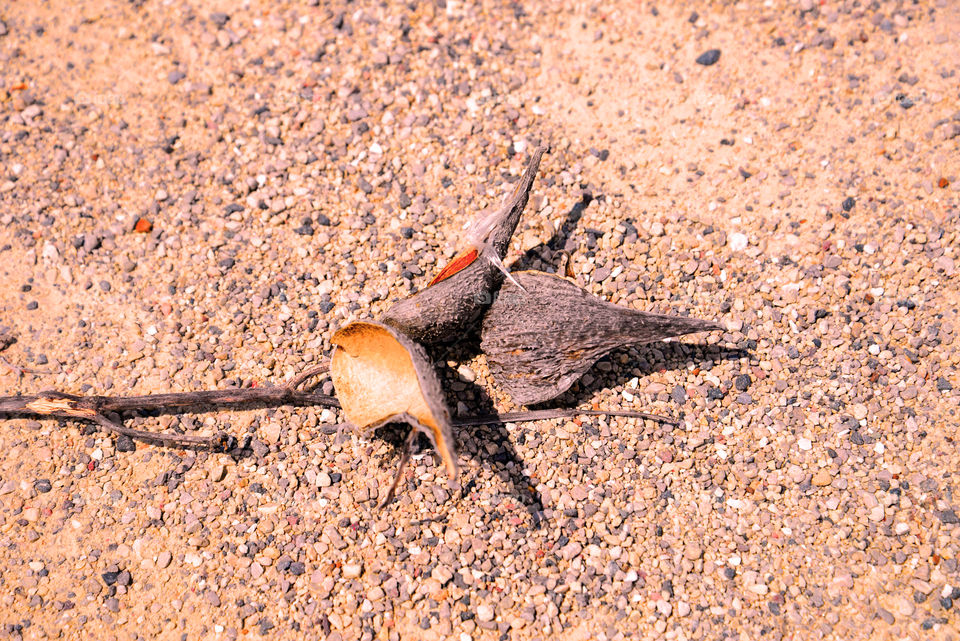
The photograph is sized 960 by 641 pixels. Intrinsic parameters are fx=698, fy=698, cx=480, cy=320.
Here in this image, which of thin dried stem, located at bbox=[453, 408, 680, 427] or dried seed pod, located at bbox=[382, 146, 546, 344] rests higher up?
dried seed pod, located at bbox=[382, 146, 546, 344]

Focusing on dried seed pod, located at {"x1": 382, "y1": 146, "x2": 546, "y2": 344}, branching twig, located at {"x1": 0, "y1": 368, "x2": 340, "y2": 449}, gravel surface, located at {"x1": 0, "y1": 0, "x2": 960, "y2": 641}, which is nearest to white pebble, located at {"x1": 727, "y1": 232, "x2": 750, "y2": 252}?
gravel surface, located at {"x1": 0, "y1": 0, "x2": 960, "y2": 641}

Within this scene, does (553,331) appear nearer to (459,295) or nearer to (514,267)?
(459,295)

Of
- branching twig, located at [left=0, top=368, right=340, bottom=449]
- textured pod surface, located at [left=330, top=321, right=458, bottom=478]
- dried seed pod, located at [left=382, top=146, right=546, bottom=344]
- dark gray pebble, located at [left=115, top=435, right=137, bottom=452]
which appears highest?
dried seed pod, located at [left=382, top=146, right=546, bottom=344]

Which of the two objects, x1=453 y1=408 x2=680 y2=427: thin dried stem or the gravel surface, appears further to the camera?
x1=453 y1=408 x2=680 y2=427: thin dried stem

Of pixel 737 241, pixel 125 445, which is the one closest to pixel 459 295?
pixel 737 241

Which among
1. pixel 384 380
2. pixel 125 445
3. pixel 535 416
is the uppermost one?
pixel 384 380

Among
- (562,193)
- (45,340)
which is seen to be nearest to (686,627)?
(562,193)

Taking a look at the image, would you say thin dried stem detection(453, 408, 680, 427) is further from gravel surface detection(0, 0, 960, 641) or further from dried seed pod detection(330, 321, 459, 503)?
dried seed pod detection(330, 321, 459, 503)

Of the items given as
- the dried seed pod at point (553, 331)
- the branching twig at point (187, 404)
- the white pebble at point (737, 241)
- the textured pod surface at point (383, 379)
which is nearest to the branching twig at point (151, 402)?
the branching twig at point (187, 404)
